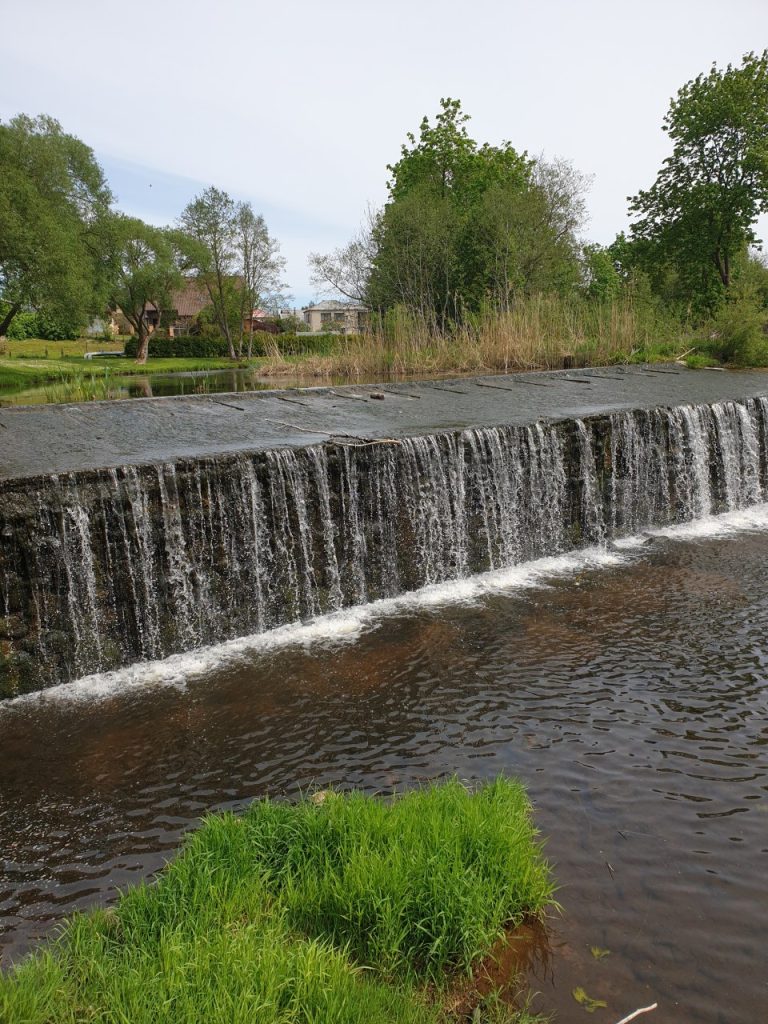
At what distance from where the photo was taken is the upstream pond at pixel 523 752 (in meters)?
3.33

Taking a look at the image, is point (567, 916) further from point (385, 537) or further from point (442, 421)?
point (442, 421)

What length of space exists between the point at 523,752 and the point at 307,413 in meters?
7.83

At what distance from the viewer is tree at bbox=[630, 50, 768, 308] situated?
82.0 feet

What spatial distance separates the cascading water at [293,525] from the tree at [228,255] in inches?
1440

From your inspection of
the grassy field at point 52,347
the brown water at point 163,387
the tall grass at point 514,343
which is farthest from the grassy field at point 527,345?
the grassy field at point 52,347

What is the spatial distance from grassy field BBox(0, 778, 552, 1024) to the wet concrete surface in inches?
172

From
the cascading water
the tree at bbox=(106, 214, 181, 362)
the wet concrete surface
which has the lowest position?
the cascading water

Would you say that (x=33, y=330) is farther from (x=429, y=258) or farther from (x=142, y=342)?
(x=429, y=258)

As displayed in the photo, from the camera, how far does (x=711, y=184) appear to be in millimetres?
26469

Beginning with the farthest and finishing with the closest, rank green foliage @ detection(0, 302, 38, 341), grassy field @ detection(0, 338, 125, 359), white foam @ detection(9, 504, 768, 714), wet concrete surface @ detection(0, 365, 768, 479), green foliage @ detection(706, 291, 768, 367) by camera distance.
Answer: green foliage @ detection(0, 302, 38, 341) → grassy field @ detection(0, 338, 125, 359) → green foliage @ detection(706, 291, 768, 367) → wet concrete surface @ detection(0, 365, 768, 479) → white foam @ detection(9, 504, 768, 714)

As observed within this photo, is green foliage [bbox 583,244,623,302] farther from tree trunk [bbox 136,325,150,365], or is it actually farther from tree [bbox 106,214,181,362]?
tree trunk [bbox 136,325,150,365]

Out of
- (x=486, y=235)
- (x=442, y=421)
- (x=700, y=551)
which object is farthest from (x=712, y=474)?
(x=486, y=235)

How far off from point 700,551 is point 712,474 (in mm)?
2688

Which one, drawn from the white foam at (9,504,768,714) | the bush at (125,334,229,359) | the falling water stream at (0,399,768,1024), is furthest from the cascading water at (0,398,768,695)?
the bush at (125,334,229,359)
